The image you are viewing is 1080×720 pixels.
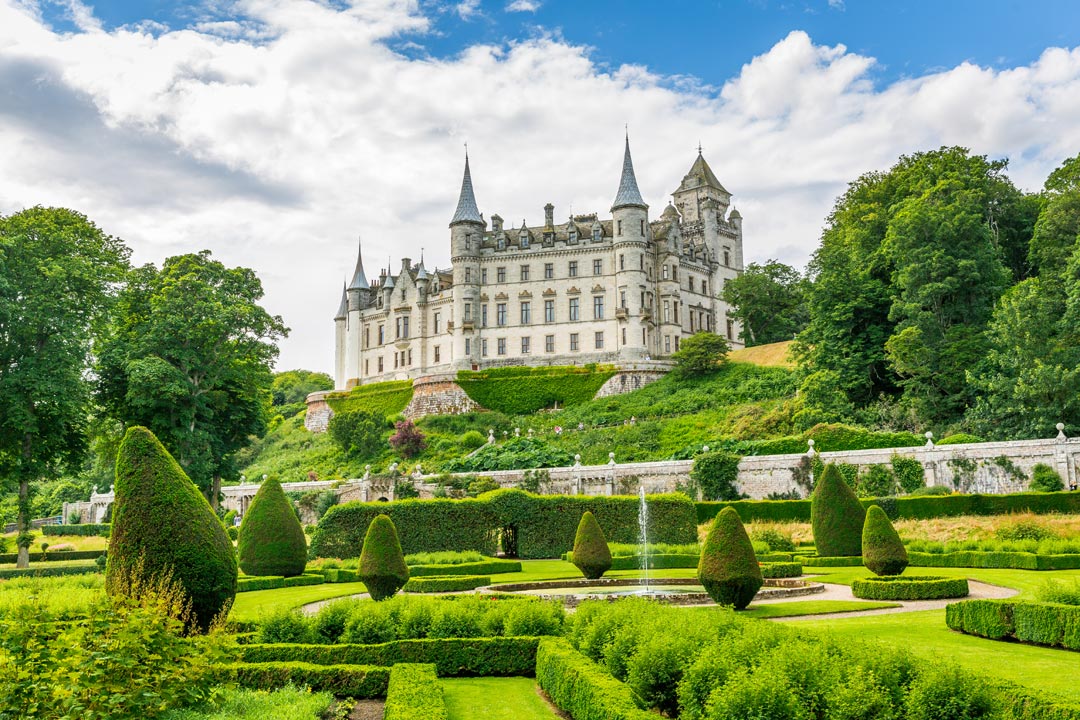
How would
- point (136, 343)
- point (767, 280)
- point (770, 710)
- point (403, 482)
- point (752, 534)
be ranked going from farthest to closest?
1. point (767, 280)
2. point (403, 482)
3. point (136, 343)
4. point (752, 534)
5. point (770, 710)

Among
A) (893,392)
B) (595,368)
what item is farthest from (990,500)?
(595,368)

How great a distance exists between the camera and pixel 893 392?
142ft

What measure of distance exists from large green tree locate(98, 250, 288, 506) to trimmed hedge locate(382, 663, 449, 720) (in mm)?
24025

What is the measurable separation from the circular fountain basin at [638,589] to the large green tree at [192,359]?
672 inches

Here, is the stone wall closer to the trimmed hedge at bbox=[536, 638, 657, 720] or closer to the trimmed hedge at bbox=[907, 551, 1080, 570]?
the trimmed hedge at bbox=[907, 551, 1080, 570]

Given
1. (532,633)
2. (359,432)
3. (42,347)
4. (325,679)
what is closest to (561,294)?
(359,432)

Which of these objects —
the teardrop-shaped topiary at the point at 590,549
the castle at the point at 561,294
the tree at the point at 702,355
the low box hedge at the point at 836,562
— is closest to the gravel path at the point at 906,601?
the low box hedge at the point at 836,562

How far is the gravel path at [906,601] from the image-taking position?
1500 cm

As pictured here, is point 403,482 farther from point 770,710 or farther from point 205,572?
point 770,710

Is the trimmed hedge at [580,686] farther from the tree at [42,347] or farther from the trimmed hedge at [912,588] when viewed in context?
the tree at [42,347]

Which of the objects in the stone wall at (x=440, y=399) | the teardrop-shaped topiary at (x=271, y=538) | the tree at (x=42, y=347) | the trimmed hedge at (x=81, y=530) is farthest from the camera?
the stone wall at (x=440, y=399)

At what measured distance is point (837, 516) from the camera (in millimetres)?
23359

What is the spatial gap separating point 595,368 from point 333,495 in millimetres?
23166

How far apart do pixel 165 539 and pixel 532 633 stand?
4.54 m
